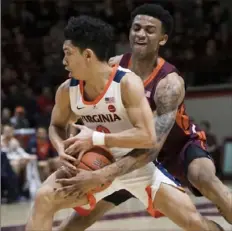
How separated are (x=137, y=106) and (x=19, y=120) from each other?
646cm

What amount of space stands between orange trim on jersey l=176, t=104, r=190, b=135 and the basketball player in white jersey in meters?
0.71

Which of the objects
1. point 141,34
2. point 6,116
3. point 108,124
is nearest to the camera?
point 108,124

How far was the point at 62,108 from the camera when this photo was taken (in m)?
4.09

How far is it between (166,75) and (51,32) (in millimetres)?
6545

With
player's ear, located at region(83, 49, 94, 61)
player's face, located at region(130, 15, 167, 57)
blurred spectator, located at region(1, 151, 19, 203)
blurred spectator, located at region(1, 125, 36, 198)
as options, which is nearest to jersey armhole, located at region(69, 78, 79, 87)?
player's ear, located at region(83, 49, 94, 61)

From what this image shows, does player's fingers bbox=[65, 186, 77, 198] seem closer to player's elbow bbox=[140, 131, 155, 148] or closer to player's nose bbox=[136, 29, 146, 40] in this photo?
player's elbow bbox=[140, 131, 155, 148]

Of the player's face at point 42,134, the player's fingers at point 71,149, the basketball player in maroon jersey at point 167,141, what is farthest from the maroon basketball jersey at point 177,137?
the player's face at point 42,134

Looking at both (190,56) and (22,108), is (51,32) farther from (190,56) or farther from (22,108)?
(190,56)

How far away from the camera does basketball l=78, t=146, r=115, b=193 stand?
375cm

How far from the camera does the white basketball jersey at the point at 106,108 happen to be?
3.82 meters

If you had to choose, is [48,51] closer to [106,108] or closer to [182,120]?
[182,120]

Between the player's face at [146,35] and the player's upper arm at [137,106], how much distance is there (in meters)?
0.87

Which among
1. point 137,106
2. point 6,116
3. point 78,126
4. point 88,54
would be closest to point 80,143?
point 78,126

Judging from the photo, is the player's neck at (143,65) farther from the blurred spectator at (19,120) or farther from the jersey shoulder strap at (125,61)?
the blurred spectator at (19,120)
